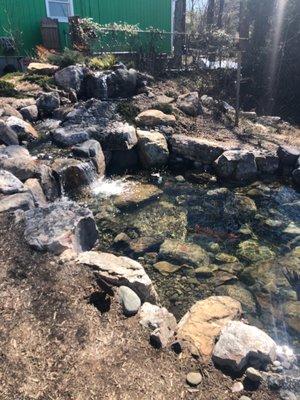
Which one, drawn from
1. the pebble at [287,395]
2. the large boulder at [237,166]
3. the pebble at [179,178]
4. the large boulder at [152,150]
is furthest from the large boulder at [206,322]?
the large boulder at [152,150]

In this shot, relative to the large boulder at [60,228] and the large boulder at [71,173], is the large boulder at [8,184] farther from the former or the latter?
the large boulder at [71,173]

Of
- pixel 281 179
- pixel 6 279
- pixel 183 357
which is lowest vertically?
pixel 281 179

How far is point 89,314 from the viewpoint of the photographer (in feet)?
10.8

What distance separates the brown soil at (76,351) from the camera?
108 inches

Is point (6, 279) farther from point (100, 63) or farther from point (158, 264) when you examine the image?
point (100, 63)

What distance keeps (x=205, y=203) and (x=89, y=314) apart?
3.97m

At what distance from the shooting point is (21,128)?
306 inches

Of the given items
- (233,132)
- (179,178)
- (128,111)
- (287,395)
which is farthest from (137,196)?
(287,395)

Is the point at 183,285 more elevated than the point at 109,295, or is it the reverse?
the point at 109,295

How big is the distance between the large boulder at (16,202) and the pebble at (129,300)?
1857mm

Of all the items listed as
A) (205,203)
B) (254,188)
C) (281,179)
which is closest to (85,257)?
(205,203)

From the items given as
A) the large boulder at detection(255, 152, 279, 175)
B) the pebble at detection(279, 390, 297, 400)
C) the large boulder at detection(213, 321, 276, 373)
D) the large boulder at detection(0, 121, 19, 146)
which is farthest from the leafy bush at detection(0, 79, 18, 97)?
the pebble at detection(279, 390, 297, 400)

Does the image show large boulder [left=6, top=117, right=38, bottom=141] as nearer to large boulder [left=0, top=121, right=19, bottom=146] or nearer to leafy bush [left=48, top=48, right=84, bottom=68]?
large boulder [left=0, top=121, right=19, bottom=146]

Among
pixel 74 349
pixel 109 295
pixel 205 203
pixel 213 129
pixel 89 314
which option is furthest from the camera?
pixel 213 129
